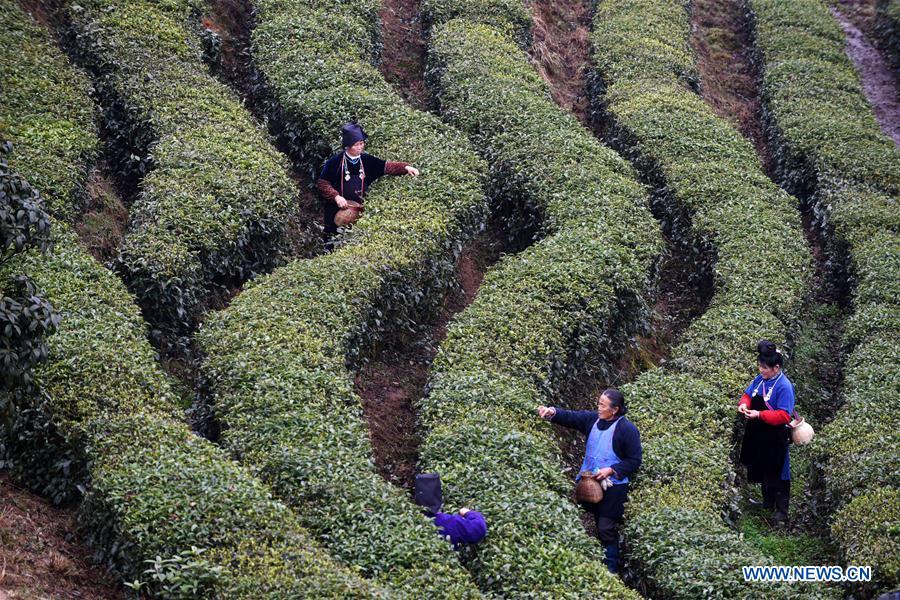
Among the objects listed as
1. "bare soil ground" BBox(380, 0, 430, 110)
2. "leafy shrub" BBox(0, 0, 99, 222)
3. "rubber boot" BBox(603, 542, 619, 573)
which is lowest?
"rubber boot" BBox(603, 542, 619, 573)

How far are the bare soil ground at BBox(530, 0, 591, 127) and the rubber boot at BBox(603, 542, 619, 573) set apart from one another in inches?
557

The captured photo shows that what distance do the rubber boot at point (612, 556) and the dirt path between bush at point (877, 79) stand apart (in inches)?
737

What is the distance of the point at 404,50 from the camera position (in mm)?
22453

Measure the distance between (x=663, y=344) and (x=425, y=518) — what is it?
337 inches

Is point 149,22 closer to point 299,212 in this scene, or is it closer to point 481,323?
point 299,212

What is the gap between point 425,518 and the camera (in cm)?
909

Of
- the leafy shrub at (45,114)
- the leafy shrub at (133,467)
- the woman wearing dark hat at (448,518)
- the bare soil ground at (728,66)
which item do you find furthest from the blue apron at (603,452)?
the bare soil ground at (728,66)

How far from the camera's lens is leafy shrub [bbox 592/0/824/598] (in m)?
10.2

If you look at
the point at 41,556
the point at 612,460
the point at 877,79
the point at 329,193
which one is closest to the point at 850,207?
the point at 329,193

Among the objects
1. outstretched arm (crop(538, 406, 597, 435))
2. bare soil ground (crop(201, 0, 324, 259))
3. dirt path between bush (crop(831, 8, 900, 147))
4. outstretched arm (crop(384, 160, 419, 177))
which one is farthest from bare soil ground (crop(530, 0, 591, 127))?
outstretched arm (crop(538, 406, 597, 435))

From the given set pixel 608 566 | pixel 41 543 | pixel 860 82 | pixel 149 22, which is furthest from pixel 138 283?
pixel 860 82

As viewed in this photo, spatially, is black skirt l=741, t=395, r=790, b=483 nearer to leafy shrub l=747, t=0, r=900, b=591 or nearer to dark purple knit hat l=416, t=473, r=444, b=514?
leafy shrub l=747, t=0, r=900, b=591

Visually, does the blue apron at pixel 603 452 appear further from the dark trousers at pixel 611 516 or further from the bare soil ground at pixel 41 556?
the bare soil ground at pixel 41 556

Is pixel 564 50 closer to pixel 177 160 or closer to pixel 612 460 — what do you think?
pixel 177 160
